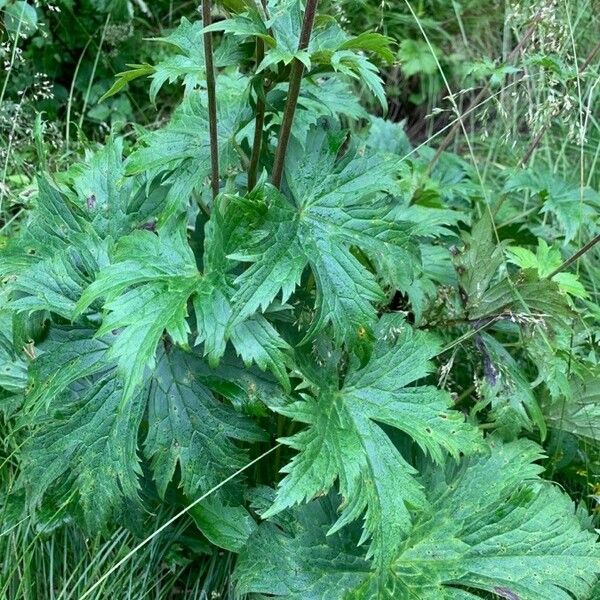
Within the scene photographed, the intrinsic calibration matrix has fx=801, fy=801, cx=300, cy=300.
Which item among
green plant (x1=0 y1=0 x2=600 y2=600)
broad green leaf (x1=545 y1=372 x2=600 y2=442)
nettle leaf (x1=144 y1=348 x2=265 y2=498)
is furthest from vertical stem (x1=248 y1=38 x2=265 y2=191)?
broad green leaf (x1=545 y1=372 x2=600 y2=442)

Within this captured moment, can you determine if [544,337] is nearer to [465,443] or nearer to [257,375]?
[465,443]

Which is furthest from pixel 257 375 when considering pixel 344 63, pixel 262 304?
pixel 344 63

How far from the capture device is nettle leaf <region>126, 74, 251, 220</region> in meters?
1.50

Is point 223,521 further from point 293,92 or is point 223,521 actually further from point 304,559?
point 293,92

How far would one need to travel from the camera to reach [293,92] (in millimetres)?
1378

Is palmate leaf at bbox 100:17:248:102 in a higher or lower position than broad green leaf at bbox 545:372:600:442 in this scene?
higher

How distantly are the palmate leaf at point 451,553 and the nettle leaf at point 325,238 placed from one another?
0.45 m

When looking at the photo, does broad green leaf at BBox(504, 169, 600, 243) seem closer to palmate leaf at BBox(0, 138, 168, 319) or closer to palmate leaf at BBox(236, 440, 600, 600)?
palmate leaf at BBox(236, 440, 600, 600)

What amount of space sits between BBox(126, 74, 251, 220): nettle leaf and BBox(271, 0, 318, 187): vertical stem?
0.08m

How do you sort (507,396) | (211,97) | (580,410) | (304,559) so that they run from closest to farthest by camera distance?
(211,97)
(304,559)
(507,396)
(580,410)

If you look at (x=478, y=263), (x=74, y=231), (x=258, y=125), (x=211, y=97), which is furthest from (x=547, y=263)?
(x=74, y=231)

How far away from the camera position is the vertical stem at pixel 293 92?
130 cm

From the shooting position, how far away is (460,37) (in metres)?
3.57

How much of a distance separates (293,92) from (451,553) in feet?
3.01
